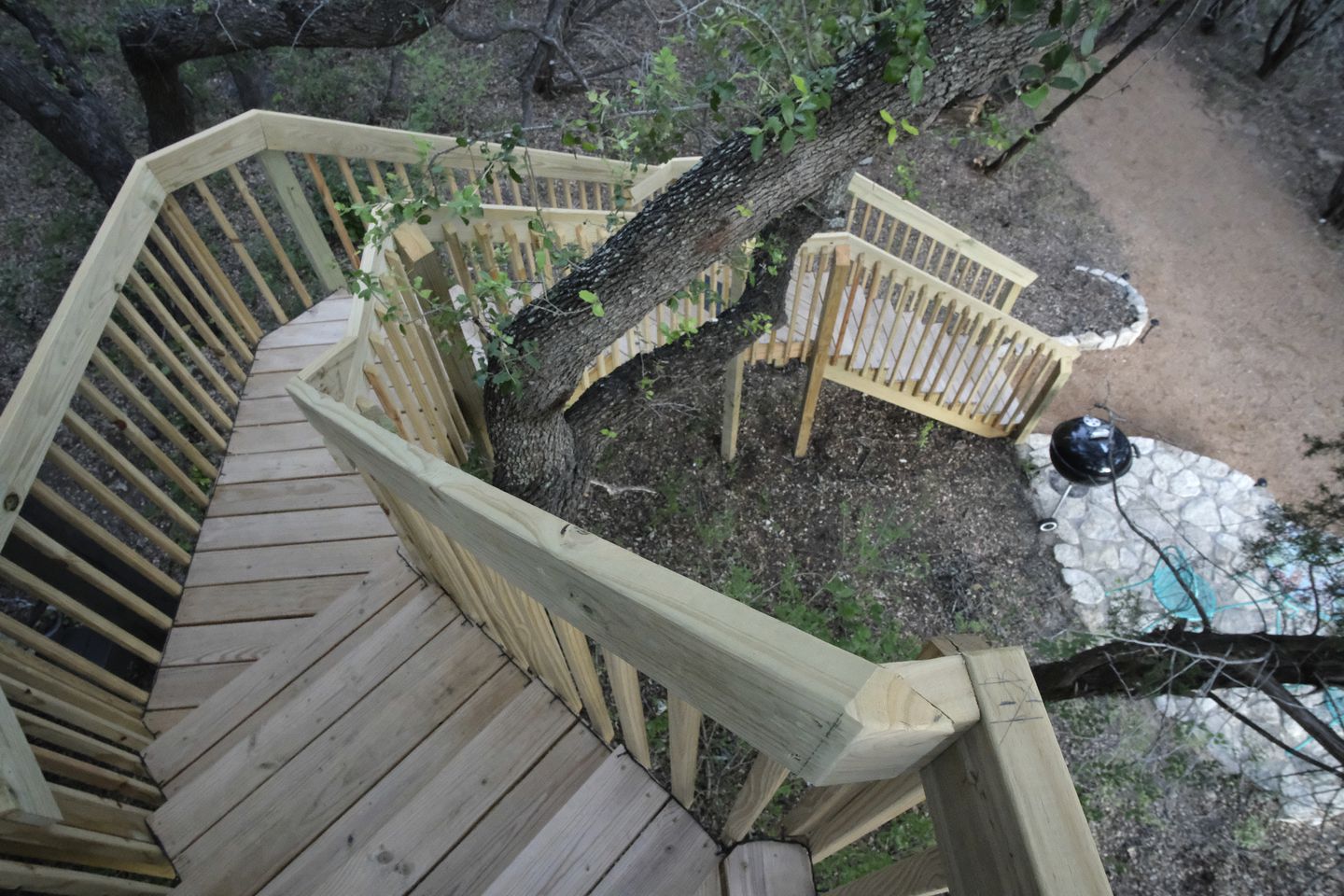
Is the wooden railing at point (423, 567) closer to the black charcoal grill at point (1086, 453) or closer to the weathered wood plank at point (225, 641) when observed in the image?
the weathered wood plank at point (225, 641)

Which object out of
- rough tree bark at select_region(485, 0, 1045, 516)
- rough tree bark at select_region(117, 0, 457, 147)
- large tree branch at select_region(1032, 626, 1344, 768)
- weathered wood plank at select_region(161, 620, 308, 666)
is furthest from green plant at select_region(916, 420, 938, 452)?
rough tree bark at select_region(117, 0, 457, 147)

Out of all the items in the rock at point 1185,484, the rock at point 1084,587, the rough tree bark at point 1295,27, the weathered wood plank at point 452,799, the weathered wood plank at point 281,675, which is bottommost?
the rock at point 1185,484

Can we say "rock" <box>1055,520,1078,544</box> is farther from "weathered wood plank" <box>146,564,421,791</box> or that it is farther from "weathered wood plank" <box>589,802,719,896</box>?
"weathered wood plank" <box>146,564,421,791</box>

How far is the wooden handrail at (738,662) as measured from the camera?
0.75 metres

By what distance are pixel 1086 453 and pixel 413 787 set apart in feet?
15.9

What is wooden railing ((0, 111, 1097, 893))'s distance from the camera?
83 cm

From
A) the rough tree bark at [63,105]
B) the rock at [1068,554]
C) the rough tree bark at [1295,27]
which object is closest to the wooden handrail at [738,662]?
the rock at [1068,554]

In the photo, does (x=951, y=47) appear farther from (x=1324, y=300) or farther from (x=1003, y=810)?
(x=1324, y=300)

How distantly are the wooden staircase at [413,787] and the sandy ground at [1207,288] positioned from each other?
5444 mm

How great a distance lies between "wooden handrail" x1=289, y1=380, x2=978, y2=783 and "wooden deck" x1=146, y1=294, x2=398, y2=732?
1673 mm

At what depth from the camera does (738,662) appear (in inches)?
31.0

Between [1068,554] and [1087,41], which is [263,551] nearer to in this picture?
[1087,41]

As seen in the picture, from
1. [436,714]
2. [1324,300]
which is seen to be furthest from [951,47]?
[1324,300]

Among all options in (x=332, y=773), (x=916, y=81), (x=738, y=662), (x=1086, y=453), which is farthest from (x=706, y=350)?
(x=1086, y=453)
